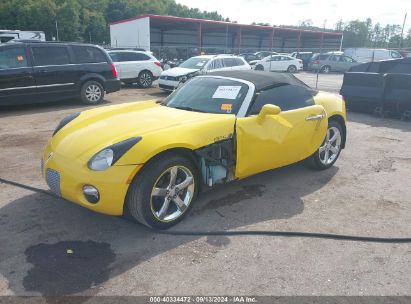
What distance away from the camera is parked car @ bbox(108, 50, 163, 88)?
46.7 ft

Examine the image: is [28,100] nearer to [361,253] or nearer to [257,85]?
[257,85]

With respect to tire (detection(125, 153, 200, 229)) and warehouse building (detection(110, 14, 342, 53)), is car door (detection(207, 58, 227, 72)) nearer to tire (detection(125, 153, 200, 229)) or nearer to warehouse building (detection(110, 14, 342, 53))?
tire (detection(125, 153, 200, 229))

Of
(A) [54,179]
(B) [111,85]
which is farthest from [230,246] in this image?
(B) [111,85]

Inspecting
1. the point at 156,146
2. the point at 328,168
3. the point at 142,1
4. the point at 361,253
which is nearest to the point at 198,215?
the point at 156,146

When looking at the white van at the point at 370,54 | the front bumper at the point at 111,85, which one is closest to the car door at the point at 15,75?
the front bumper at the point at 111,85

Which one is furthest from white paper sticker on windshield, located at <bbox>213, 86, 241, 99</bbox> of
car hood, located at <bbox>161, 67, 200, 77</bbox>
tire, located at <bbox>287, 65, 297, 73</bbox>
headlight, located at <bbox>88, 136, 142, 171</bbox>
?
tire, located at <bbox>287, 65, 297, 73</bbox>

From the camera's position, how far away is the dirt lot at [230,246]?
2758mm

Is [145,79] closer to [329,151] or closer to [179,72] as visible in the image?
[179,72]

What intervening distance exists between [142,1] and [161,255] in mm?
102342

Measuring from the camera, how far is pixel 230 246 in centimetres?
327

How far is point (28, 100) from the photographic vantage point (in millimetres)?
9125

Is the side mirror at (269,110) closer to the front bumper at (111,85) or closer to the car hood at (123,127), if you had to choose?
the car hood at (123,127)

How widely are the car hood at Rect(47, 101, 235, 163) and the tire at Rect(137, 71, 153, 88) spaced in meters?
10.8

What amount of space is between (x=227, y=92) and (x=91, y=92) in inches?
285
